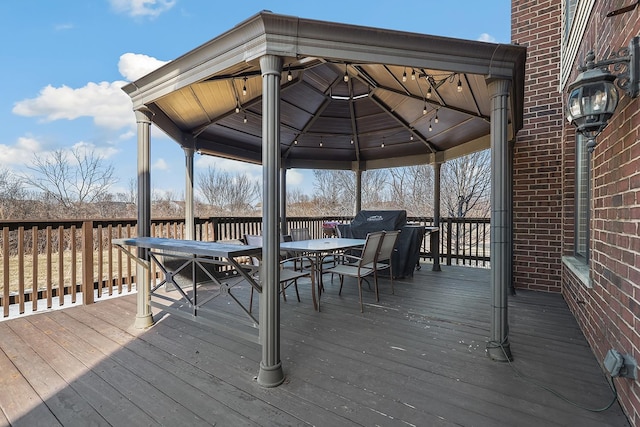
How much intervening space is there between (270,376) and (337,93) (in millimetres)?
4192

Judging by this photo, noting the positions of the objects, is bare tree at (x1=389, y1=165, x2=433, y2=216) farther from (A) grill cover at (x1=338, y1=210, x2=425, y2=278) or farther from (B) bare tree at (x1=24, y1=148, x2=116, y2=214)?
(B) bare tree at (x1=24, y1=148, x2=116, y2=214)

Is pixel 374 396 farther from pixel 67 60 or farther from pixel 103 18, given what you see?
pixel 67 60

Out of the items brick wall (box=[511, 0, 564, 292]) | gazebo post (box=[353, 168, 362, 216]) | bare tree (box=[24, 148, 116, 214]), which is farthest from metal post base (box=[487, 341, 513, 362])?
bare tree (box=[24, 148, 116, 214])

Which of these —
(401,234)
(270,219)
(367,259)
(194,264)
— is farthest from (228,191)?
(270,219)

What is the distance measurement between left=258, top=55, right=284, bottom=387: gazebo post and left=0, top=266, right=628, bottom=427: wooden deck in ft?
0.90

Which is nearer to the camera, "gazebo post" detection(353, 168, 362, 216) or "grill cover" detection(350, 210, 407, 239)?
"grill cover" detection(350, 210, 407, 239)

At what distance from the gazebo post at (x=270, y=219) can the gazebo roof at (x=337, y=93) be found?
19cm

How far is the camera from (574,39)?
10.9ft

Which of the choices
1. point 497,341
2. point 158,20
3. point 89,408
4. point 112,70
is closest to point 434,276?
point 497,341

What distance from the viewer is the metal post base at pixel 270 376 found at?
6.86ft

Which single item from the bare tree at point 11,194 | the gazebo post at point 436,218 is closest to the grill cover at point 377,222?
the gazebo post at point 436,218

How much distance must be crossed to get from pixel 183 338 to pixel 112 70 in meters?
18.3

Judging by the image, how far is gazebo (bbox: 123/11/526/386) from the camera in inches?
85.0

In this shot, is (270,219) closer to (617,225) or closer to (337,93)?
(617,225)
